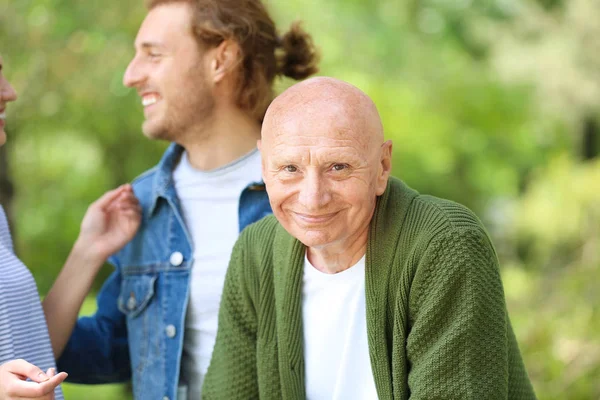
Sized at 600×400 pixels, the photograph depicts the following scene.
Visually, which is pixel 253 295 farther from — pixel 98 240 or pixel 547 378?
pixel 547 378

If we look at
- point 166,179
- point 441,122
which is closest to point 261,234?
point 166,179

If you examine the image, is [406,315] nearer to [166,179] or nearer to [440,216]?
[440,216]

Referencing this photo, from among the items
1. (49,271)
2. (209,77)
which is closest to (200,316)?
(209,77)

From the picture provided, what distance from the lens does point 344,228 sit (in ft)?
6.52

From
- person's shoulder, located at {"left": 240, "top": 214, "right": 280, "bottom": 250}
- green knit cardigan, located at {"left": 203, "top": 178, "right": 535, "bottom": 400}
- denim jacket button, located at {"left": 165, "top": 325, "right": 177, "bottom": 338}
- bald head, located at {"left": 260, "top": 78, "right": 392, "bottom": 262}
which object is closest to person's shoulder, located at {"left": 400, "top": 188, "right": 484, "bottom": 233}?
green knit cardigan, located at {"left": 203, "top": 178, "right": 535, "bottom": 400}

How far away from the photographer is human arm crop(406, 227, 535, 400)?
1.90 metres

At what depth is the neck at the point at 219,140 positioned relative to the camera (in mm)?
2881

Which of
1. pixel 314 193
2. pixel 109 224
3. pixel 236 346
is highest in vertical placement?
pixel 314 193

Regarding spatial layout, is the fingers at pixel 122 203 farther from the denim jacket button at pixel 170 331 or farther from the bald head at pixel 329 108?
the bald head at pixel 329 108

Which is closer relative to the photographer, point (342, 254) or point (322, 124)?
point (322, 124)

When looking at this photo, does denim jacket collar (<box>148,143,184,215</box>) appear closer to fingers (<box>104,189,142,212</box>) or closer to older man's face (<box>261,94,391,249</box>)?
fingers (<box>104,189,142,212</box>)

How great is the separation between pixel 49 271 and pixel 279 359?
389cm

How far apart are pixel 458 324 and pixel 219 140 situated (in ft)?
4.26

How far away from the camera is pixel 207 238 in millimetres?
2805
